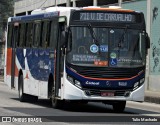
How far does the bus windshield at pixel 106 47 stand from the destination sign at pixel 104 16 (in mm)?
314

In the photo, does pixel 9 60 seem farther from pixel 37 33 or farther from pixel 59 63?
pixel 59 63

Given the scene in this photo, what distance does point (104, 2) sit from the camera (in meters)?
44.3

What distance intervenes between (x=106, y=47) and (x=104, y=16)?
1.05m

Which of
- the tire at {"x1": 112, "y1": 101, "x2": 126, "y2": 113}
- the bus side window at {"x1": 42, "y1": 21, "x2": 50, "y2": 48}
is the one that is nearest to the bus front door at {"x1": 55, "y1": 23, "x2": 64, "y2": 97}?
the bus side window at {"x1": 42, "y1": 21, "x2": 50, "y2": 48}

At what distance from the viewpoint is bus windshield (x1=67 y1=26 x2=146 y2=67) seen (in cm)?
1944

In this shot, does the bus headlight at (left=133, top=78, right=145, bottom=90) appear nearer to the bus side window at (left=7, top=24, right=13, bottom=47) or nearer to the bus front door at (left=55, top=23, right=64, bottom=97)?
the bus front door at (left=55, top=23, right=64, bottom=97)

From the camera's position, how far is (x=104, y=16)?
19.9 metres

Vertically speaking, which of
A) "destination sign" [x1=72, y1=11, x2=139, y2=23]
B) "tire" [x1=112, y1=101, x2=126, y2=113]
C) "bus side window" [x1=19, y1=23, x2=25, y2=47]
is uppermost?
"destination sign" [x1=72, y1=11, x2=139, y2=23]

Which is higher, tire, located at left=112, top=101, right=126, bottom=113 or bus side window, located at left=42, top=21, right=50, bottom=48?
bus side window, located at left=42, top=21, right=50, bottom=48

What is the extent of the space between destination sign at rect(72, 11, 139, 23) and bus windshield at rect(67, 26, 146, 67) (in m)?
0.31

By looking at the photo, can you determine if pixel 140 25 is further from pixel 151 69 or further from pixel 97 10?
pixel 151 69

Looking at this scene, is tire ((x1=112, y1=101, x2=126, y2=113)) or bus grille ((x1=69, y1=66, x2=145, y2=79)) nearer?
bus grille ((x1=69, y1=66, x2=145, y2=79))

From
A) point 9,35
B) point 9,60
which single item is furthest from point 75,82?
point 9,35

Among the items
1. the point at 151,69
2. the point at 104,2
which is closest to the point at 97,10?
the point at 151,69
